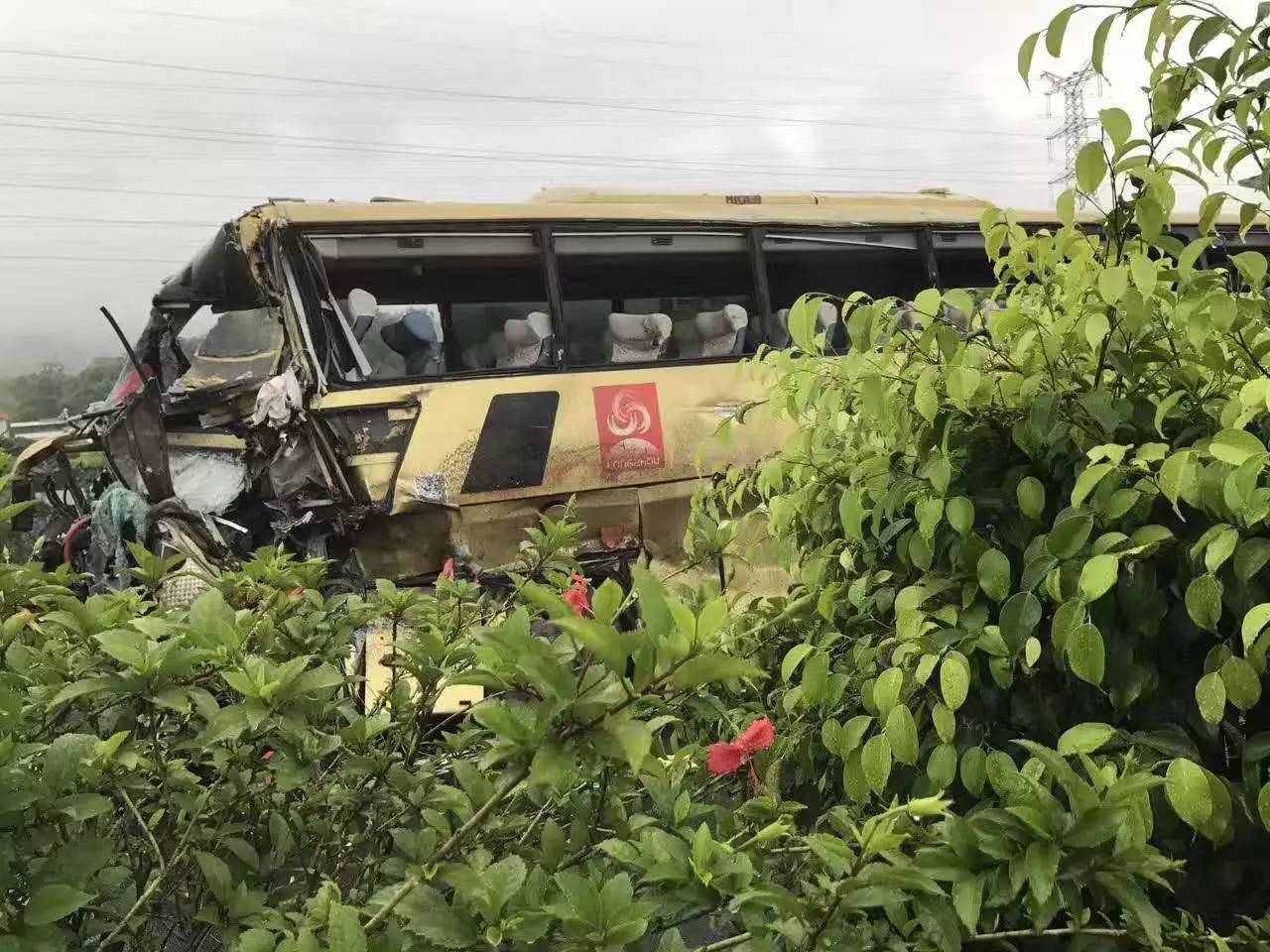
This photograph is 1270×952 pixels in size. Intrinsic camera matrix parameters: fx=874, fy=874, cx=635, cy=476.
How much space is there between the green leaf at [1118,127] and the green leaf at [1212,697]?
0.70 metres

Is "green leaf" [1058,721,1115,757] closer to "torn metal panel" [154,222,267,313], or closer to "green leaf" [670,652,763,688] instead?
"green leaf" [670,652,763,688]

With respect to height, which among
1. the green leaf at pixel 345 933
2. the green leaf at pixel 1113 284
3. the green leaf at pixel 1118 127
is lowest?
the green leaf at pixel 345 933

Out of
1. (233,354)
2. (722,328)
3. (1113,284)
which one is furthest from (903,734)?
(233,354)

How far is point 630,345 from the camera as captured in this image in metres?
5.14

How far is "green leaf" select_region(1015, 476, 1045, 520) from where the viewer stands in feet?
4.02

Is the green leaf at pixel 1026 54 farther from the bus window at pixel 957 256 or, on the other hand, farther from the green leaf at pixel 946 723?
the bus window at pixel 957 256

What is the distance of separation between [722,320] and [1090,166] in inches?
165

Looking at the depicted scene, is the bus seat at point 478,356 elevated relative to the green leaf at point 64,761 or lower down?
lower down

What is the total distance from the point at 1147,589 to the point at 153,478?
5.02 m

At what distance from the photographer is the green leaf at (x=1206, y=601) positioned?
1020 mm

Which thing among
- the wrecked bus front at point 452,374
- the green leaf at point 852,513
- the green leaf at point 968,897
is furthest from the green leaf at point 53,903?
the wrecked bus front at point 452,374

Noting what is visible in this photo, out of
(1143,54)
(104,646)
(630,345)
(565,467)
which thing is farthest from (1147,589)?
(630,345)

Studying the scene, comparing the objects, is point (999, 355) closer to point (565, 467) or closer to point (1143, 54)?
point (1143, 54)

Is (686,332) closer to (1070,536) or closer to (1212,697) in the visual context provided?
(1070,536)
